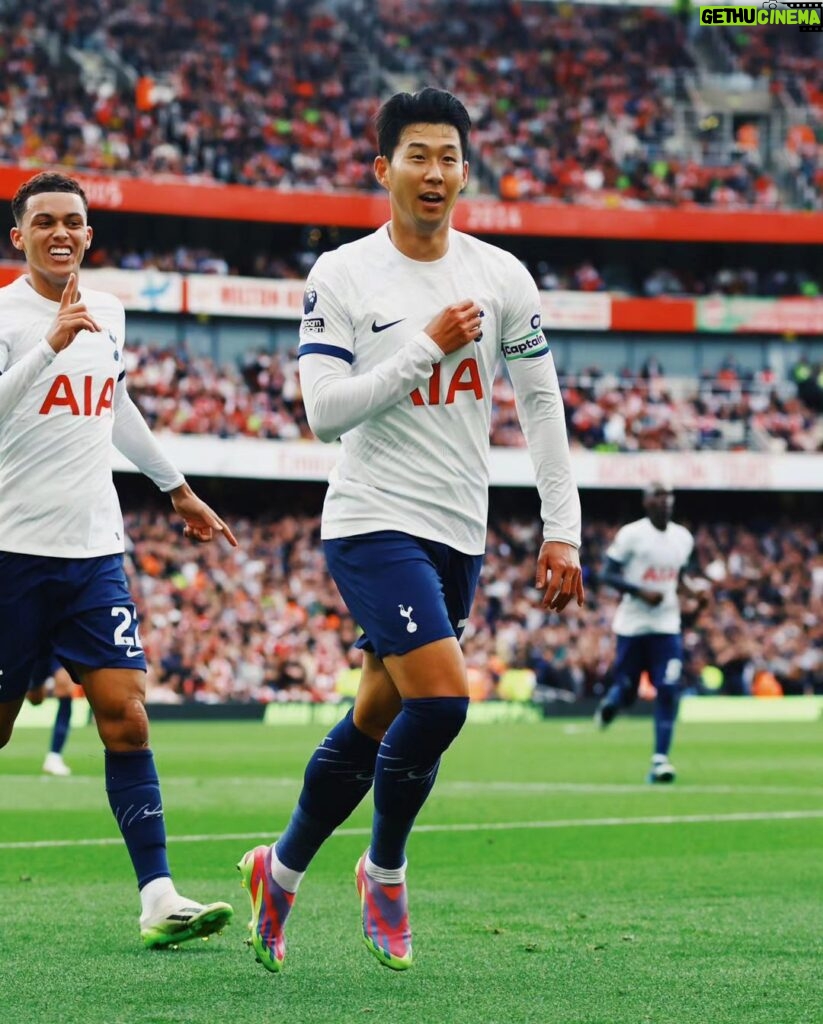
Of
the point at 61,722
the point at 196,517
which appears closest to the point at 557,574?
the point at 196,517

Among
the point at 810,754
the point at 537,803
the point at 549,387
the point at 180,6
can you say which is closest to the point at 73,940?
the point at 549,387

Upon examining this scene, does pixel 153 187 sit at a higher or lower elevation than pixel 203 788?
higher

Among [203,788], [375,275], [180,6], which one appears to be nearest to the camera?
[375,275]

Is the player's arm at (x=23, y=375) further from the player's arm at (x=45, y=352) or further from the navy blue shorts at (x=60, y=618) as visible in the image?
the navy blue shorts at (x=60, y=618)

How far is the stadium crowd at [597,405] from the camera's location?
36.9m

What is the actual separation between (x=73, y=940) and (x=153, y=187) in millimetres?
32980

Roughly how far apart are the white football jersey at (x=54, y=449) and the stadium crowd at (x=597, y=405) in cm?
2996

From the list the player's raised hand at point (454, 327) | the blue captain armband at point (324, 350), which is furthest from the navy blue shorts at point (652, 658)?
the player's raised hand at point (454, 327)

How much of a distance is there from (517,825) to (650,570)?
4.51m

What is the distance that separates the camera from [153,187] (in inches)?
1485

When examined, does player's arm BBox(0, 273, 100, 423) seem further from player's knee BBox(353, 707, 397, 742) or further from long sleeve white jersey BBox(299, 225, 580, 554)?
player's knee BBox(353, 707, 397, 742)

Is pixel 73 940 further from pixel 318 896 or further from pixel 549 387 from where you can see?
pixel 549 387

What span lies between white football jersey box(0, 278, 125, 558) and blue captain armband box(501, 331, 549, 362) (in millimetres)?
1491
